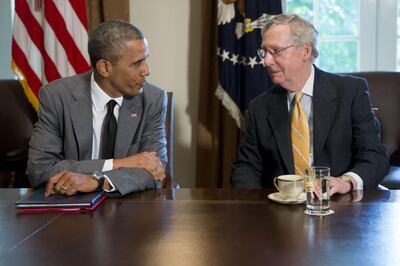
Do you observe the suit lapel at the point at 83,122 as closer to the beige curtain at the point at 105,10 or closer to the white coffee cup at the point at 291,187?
the white coffee cup at the point at 291,187

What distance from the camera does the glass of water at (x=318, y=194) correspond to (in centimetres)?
179

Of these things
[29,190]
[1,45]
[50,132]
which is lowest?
[29,190]

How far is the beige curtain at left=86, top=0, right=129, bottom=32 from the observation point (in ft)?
12.8

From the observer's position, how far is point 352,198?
1.97m

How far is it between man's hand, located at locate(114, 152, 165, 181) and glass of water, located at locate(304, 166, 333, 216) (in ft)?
2.26

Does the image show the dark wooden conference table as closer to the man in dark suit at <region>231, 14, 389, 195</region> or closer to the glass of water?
the glass of water

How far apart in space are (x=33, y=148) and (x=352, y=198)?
1.25 metres

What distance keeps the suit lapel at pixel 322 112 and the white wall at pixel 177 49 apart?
170 cm

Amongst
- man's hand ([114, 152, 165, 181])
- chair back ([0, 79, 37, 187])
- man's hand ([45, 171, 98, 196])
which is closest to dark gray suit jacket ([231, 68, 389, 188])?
man's hand ([114, 152, 165, 181])

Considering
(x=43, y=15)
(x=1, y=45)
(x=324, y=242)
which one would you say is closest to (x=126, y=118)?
(x=324, y=242)

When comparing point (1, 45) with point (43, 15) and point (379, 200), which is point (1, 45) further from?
point (379, 200)

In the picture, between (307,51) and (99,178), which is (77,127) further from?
(307,51)

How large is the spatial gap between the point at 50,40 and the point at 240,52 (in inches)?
45.7

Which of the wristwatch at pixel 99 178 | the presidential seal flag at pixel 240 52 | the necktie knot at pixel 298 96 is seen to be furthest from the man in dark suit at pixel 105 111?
the presidential seal flag at pixel 240 52
